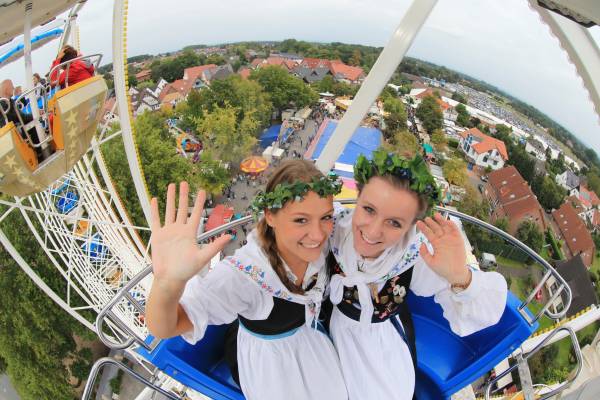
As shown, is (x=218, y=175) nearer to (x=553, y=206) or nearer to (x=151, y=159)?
(x=151, y=159)

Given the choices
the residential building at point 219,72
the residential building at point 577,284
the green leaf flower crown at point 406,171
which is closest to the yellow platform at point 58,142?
the green leaf flower crown at point 406,171

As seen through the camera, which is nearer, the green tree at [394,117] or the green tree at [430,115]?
the green tree at [394,117]

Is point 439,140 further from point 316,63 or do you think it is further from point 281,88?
point 316,63

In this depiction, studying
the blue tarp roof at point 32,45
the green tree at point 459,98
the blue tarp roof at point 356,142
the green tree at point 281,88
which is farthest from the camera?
the green tree at point 459,98

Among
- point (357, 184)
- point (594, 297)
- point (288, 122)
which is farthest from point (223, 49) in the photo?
point (357, 184)

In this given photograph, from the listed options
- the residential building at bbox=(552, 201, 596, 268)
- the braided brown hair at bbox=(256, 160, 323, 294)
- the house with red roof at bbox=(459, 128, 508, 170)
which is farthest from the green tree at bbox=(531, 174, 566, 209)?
the braided brown hair at bbox=(256, 160, 323, 294)

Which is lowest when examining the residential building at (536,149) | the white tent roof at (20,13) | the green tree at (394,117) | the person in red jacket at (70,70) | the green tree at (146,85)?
the green tree at (146,85)

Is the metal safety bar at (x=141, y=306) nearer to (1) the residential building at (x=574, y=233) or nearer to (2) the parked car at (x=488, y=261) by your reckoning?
(2) the parked car at (x=488, y=261)
